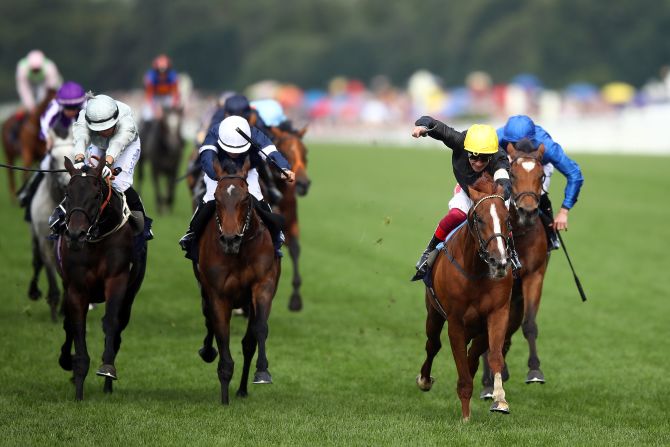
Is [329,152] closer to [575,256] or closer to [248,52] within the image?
[575,256]

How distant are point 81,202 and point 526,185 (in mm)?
3459

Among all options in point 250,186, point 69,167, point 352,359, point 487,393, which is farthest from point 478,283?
point 352,359

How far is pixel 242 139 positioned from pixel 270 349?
3699 mm

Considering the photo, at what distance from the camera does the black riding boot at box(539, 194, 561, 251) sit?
471 inches

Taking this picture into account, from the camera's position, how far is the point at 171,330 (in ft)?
48.8

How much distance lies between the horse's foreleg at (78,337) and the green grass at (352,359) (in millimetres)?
185

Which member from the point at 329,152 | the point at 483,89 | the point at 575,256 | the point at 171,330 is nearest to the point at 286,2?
the point at 483,89

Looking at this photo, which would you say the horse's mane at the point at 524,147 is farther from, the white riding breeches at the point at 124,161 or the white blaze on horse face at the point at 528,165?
the white riding breeches at the point at 124,161

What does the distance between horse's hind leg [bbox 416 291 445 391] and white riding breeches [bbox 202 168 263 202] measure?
1.71 meters

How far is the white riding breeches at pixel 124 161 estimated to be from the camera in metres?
11.1

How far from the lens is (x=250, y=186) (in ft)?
37.6

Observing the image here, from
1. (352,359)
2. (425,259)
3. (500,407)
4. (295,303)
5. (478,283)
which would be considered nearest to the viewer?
(500,407)

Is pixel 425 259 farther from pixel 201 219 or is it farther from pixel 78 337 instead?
pixel 78 337

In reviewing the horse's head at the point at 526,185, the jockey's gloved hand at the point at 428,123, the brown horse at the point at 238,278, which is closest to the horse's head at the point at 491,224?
the jockey's gloved hand at the point at 428,123
